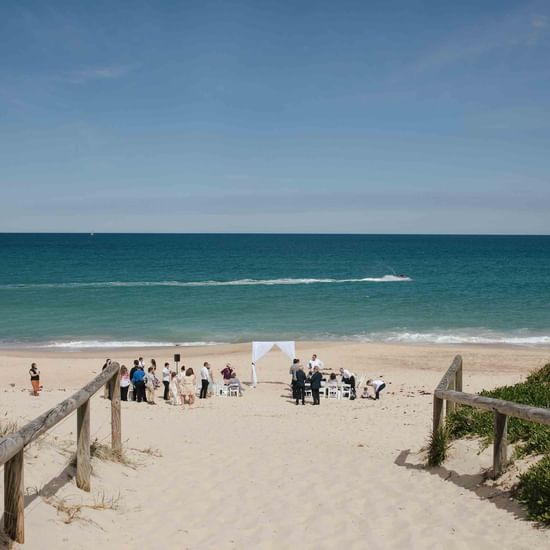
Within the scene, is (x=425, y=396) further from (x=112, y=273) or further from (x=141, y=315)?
(x=112, y=273)

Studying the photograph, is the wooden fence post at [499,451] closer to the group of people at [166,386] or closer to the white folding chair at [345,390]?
the group of people at [166,386]

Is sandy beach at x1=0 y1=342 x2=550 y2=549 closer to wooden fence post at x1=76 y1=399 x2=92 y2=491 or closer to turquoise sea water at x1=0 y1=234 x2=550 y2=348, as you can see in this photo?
wooden fence post at x1=76 y1=399 x2=92 y2=491

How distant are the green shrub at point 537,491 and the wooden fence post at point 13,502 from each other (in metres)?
4.39

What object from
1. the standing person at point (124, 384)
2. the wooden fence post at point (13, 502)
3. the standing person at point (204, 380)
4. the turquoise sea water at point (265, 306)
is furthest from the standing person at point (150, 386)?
the turquoise sea water at point (265, 306)

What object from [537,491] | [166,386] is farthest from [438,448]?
[166,386]

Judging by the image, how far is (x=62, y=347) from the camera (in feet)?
102

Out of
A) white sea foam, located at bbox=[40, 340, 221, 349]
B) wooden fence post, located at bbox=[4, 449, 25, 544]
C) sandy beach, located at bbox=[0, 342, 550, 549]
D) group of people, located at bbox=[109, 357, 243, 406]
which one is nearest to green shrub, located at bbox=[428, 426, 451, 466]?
sandy beach, located at bbox=[0, 342, 550, 549]

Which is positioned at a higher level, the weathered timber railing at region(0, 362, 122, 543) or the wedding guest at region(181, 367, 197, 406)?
the weathered timber railing at region(0, 362, 122, 543)

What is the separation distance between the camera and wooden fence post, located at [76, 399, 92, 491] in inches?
237

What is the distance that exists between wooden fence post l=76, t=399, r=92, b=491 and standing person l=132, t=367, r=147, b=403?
11599mm

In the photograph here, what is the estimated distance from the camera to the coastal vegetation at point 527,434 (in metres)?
5.55

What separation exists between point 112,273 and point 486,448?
7181 centimetres

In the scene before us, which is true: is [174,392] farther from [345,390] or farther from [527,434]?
[527,434]

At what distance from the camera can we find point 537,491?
18.4ft
